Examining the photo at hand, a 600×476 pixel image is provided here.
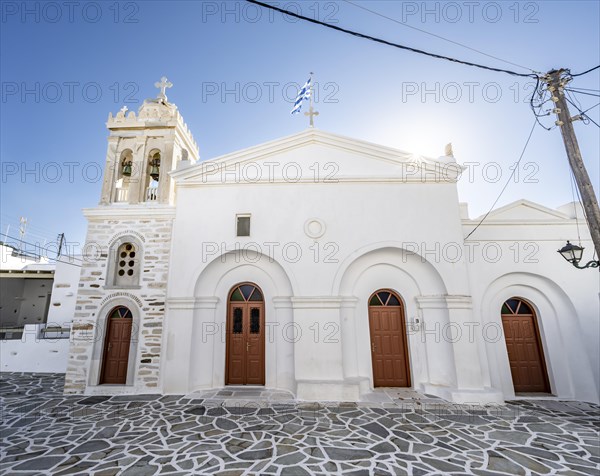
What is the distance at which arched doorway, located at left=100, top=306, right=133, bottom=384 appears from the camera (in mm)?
7824

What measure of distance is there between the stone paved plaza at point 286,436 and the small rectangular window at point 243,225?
3981mm

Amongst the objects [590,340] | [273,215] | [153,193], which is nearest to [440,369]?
[590,340]

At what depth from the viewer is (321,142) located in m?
8.73

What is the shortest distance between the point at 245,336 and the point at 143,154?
625 cm

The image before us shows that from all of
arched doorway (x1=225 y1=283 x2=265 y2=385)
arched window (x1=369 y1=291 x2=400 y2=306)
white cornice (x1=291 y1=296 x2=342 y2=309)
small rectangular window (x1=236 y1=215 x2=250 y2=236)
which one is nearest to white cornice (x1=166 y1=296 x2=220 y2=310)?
arched doorway (x1=225 y1=283 x2=265 y2=385)

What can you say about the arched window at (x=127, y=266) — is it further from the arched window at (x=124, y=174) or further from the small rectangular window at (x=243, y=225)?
the small rectangular window at (x=243, y=225)

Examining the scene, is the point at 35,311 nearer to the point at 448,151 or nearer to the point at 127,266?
the point at 127,266

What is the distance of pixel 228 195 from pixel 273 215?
140 centimetres

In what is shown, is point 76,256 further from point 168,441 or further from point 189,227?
point 168,441

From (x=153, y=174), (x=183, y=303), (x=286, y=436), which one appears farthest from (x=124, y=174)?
(x=286, y=436)

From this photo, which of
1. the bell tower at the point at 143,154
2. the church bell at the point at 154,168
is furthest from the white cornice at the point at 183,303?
the church bell at the point at 154,168

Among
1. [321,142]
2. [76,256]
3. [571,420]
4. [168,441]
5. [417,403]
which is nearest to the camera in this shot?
[168,441]

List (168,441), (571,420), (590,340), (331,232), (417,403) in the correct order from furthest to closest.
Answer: (331,232) < (590,340) < (417,403) < (571,420) < (168,441)

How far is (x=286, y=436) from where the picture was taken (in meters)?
5.21
